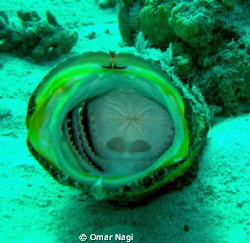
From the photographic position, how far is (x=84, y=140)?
2613mm

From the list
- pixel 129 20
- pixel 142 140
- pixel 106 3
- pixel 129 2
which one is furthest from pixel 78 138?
pixel 106 3

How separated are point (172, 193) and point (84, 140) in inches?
36.8

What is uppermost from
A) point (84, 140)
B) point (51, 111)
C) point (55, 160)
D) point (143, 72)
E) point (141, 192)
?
point (143, 72)

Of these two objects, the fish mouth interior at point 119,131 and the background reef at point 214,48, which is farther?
the background reef at point 214,48

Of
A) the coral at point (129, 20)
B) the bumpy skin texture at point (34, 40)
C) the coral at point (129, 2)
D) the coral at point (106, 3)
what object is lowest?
the bumpy skin texture at point (34, 40)

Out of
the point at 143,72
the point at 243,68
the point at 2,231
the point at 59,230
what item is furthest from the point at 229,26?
the point at 2,231

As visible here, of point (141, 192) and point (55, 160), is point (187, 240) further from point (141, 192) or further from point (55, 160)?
point (55, 160)

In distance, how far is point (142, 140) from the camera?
2.93 metres

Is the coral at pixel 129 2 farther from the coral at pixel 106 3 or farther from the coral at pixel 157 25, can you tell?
the coral at pixel 106 3

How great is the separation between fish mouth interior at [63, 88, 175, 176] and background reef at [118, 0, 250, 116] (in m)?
0.92

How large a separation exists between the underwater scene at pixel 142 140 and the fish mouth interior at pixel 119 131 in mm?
13

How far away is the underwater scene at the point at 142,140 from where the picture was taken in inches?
72.7

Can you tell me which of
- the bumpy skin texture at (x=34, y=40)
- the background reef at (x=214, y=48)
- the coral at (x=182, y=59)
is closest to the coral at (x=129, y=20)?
the background reef at (x=214, y=48)

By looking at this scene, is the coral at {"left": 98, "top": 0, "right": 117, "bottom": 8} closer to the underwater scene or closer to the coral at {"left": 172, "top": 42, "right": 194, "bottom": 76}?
the underwater scene
